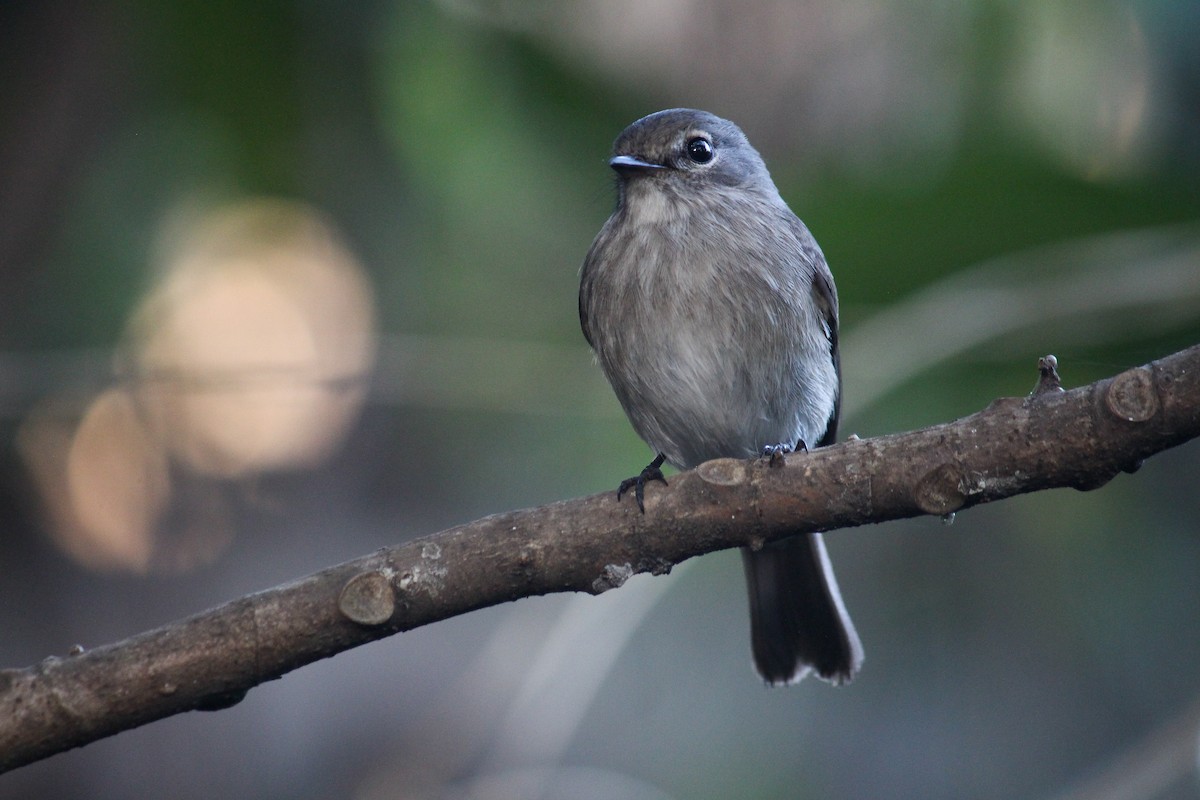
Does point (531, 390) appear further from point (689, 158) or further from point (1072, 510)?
point (1072, 510)

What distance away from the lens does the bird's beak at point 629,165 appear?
143 inches

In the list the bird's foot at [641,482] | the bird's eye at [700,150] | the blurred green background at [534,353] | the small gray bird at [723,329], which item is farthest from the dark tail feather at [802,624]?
the bird's eye at [700,150]

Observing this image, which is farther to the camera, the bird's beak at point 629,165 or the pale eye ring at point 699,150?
the pale eye ring at point 699,150

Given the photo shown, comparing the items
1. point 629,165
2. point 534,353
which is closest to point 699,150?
point 629,165

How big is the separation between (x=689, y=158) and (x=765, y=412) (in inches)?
33.5

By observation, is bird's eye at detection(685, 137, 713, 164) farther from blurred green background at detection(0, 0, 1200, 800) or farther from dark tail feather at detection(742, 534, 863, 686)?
dark tail feather at detection(742, 534, 863, 686)

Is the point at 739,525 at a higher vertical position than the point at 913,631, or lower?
lower

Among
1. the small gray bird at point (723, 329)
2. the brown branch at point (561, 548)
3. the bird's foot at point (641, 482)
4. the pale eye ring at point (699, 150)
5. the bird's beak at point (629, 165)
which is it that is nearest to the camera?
the brown branch at point (561, 548)

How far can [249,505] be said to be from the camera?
539 cm

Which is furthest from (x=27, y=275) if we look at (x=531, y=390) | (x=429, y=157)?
(x=531, y=390)

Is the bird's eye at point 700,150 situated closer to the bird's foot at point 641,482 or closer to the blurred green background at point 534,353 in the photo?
the blurred green background at point 534,353

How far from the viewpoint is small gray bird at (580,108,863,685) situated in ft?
→ 11.6

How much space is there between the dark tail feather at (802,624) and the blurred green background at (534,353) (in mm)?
419

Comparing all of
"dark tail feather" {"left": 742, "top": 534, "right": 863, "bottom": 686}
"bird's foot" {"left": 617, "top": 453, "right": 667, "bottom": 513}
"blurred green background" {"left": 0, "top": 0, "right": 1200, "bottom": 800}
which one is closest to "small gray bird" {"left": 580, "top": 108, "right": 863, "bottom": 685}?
"dark tail feather" {"left": 742, "top": 534, "right": 863, "bottom": 686}
